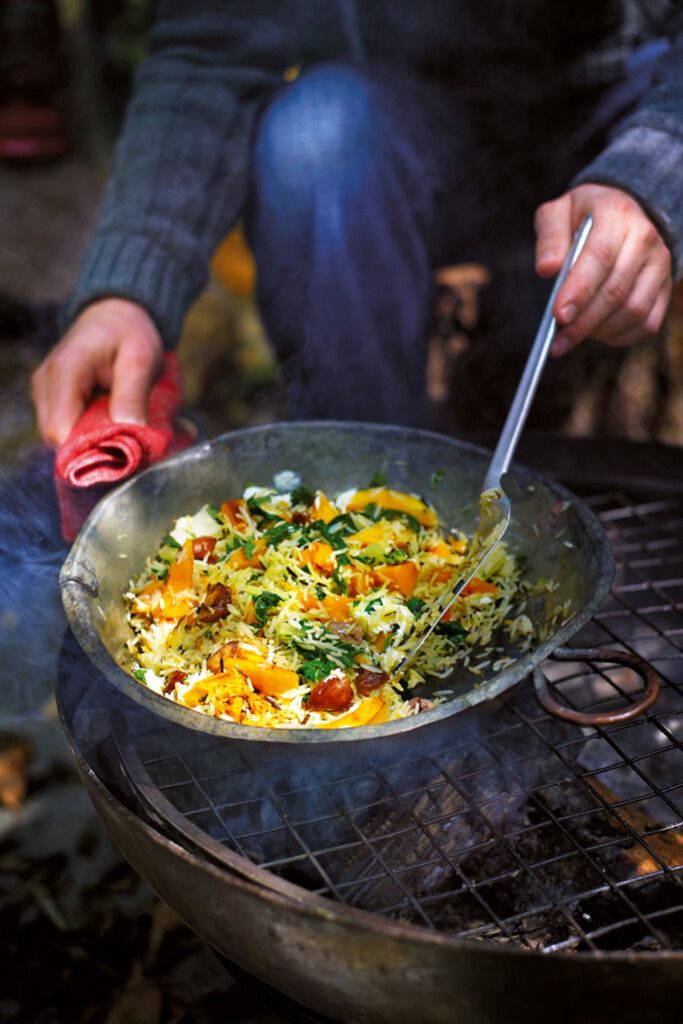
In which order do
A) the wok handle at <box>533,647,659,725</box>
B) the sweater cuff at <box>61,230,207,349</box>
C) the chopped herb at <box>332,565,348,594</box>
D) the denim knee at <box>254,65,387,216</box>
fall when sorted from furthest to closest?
the denim knee at <box>254,65,387,216</box>
the sweater cuff at <box>61,230,207,349</box>
the chopped herb at <box>332,565,348,594</box>
the wok handle at <box>533,647,659,725</box>

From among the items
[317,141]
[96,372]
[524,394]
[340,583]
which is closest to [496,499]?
[524,394]

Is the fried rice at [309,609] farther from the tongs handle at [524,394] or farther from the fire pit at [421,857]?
the tongs handle at [524,394]

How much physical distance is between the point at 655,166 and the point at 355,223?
1211 mm

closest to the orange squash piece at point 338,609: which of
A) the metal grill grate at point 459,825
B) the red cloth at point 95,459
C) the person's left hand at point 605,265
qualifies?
the metal grill grate at point 459,825

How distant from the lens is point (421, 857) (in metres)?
1.94

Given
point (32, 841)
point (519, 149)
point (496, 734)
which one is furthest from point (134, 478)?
point (519, 149)

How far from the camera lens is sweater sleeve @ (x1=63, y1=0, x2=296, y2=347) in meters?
3.16

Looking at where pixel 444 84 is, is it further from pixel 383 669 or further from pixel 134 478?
pixel 383 669

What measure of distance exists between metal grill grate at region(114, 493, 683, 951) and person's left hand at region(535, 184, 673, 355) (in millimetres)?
1164

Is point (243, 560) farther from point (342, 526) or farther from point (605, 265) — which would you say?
point (605, 265)

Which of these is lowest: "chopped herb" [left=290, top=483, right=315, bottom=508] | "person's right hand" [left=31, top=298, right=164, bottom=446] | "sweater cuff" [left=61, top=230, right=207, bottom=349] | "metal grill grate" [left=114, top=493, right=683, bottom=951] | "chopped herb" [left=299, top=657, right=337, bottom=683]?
"metal grill grate" [left=114, top=493, right=683, bottom=951]

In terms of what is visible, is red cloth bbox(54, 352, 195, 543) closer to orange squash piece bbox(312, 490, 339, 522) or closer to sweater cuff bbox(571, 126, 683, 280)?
orange squash piece bbox(312, 490, 339, 522)

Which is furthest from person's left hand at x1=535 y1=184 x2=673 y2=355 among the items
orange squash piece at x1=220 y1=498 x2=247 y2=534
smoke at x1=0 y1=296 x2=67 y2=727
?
smoke at x1=0 y1=296 x2=67 y2=727

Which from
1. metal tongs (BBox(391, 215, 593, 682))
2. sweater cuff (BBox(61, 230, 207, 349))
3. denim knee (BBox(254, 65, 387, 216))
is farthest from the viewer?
denim knee (BBox(254, 65, 387, 216))
